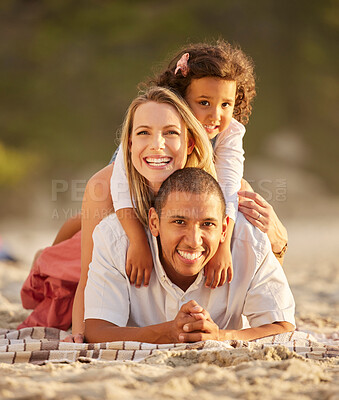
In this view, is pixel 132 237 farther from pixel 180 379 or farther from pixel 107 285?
pixel 180 379

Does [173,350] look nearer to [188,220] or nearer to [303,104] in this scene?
[188,220]

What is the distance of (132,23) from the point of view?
13406 mm

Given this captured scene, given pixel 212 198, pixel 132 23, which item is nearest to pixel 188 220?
pixel 212 198

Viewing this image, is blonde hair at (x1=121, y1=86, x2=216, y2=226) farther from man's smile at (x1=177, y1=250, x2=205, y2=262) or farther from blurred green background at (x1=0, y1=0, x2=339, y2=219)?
blurred green background at (x1=0, y1=0, x2=339, y2=219)

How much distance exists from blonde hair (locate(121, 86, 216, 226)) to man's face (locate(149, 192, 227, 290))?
264 mm

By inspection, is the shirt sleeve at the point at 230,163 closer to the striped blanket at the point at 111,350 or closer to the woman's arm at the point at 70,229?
the striped blanket at the point at 111,350

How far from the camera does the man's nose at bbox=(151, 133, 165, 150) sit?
8.84 feet

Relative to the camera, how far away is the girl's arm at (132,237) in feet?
8.68

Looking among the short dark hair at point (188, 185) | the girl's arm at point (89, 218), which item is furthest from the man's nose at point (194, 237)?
the girl's arm at point (89, 218)

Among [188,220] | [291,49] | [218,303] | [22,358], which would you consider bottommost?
[22,358]

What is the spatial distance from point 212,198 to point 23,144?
1074cm

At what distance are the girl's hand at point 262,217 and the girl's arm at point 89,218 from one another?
66 centimetres

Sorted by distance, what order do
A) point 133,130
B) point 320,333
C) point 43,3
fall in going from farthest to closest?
point 43,3 → point 320,333 → point 133,130

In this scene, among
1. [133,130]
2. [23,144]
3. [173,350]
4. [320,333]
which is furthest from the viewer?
[23,144]
